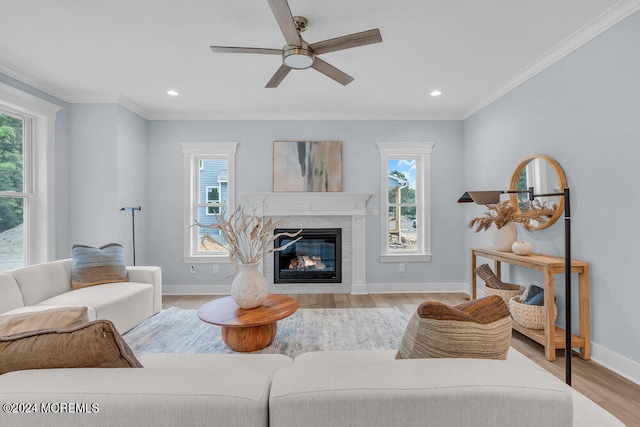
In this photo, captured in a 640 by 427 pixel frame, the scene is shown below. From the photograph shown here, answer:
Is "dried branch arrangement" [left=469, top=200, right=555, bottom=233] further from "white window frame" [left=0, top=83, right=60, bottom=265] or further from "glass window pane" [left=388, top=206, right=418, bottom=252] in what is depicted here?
"white window frame" [left=0, top=83, right=60, bottom=265]

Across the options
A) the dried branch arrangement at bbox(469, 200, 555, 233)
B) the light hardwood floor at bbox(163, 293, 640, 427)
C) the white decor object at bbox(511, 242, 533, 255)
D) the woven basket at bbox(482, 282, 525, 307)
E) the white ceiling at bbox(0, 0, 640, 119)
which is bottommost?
the light hardwood floor at bbox(163, 293, 640, 427)

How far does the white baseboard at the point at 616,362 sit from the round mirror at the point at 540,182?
1072mm

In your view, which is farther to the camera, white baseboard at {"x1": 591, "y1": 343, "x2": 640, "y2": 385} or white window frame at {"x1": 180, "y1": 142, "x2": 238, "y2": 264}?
white window frame at {"x1": 180, "y1": 142, "x2": 238, "y2": 264}

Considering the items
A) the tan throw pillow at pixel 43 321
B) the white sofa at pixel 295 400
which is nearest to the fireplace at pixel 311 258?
the tan throw pillow at pixel 43 321

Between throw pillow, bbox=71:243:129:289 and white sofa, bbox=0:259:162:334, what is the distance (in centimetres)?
7

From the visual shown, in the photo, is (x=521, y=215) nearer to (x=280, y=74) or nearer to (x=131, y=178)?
(x=280, y=74)

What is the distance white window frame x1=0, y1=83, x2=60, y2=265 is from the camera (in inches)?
135

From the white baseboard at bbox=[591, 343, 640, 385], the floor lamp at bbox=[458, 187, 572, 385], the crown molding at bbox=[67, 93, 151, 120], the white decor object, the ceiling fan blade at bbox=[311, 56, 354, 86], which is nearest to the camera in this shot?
the floor lamp at bbox=[458, 187, 572, 385]

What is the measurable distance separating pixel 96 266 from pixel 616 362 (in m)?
4.51

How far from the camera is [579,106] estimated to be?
8.48 ft

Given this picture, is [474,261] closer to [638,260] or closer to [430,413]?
[638,260]

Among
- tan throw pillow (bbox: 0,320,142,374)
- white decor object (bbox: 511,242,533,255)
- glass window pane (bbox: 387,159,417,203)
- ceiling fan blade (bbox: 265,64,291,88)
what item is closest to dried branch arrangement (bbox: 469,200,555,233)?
white decor object (bbox: 511,242,533,255)

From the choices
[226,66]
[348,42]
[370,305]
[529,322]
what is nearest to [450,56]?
[348,42]

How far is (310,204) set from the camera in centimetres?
448
